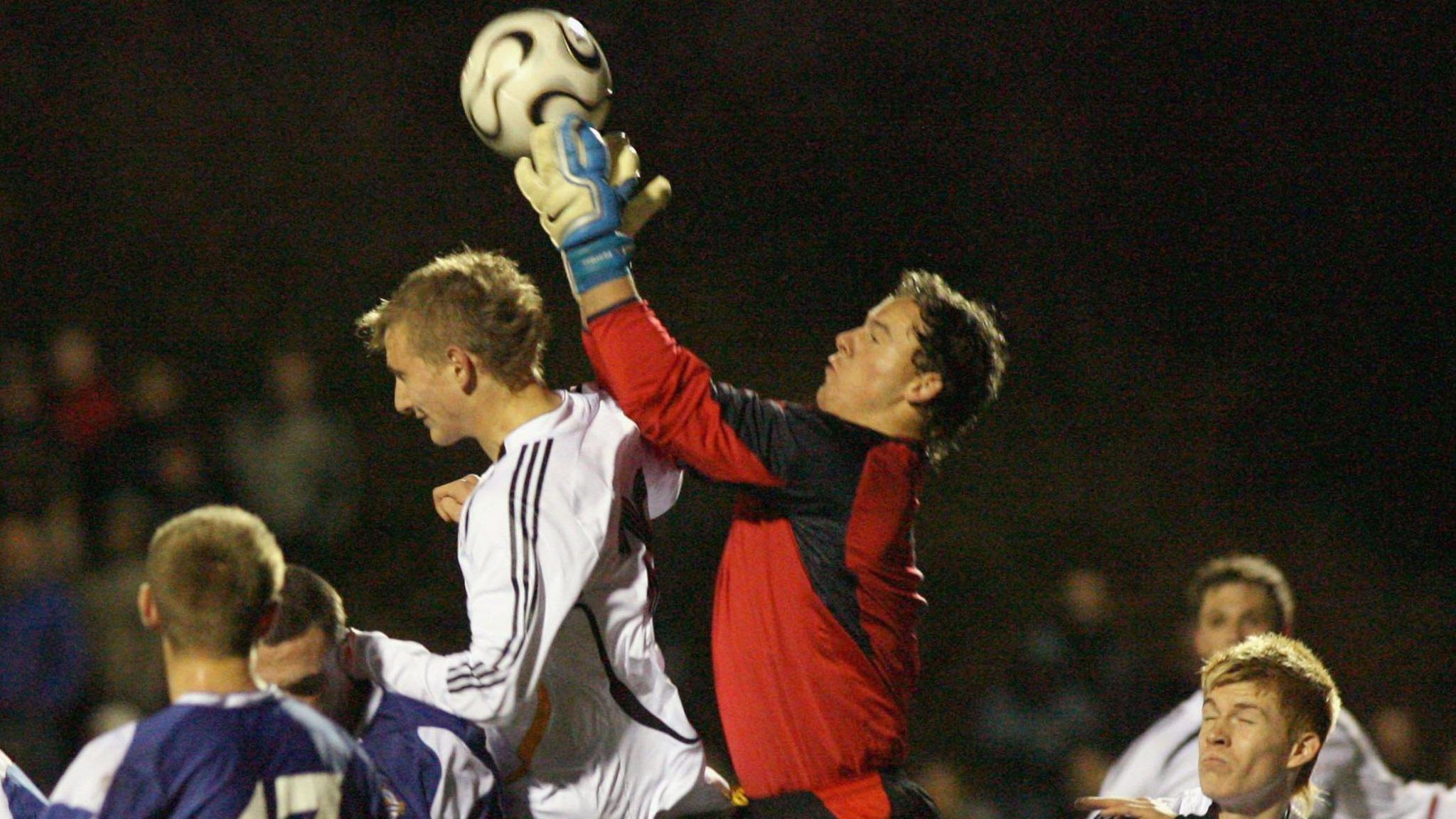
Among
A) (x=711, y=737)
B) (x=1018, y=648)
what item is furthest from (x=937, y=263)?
(x=711, y=737)

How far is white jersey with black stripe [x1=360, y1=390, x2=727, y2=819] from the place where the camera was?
Answer: 10.4 ft

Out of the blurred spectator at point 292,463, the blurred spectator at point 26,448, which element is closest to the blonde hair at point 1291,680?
the blurred spectator at point 292,463

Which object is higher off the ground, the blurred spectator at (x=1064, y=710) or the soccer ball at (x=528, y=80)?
the soccer ball at (x=528, y=80)

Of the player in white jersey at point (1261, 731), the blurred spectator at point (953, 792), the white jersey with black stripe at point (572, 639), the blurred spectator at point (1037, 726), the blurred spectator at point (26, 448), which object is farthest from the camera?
the blurred spectator at point (953, 792)

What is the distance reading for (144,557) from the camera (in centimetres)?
739

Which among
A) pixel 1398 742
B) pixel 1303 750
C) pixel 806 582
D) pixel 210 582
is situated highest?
pixel 210 582

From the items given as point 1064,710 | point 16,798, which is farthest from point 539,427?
point 1064,710

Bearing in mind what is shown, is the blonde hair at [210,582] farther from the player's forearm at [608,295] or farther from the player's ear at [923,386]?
the player's ear at [923,386]

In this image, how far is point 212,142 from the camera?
9.62 meters

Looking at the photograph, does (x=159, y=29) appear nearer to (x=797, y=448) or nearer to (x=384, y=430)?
(x=384, y=430)

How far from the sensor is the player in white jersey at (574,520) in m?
3.30

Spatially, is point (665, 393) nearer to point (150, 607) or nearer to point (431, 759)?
point (431, 759)

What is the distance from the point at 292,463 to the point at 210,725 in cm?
517

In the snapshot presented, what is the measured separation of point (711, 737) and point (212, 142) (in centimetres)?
427
